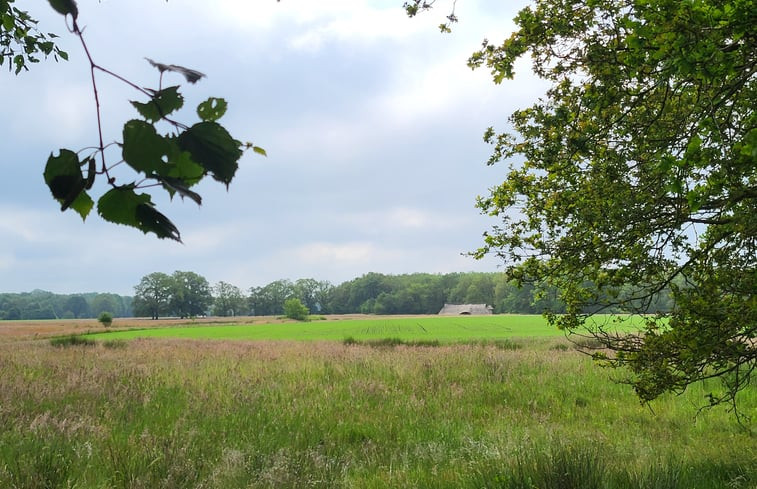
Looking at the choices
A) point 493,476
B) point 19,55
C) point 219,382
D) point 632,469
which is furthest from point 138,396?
point 632,469

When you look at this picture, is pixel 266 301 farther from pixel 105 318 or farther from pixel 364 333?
pixel 364 333

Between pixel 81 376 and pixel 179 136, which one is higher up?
pixel 179 136

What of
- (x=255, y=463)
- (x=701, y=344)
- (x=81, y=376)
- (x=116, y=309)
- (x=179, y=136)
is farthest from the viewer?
(x=116, y=309)

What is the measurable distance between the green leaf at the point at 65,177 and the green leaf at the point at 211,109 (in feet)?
0.90

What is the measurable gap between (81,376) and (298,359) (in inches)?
249

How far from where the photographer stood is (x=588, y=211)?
16.9ft

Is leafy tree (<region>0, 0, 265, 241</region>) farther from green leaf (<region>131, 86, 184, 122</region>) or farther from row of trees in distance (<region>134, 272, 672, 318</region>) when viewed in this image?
row of trees in distance (<region>134, 272, 672, 318</region>)

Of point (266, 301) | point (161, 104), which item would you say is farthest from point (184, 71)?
point (266, 301)

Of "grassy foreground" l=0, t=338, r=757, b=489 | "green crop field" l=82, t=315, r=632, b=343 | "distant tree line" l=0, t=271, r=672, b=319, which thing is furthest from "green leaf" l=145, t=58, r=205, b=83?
"distant tree line" l=0, t=271, r=672, b=319

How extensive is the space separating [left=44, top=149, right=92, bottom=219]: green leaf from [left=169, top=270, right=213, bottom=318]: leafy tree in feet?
413

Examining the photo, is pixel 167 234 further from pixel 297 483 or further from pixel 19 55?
pixel 19 55

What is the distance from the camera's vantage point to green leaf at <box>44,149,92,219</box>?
2.85ft

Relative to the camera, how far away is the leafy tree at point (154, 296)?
378 ft

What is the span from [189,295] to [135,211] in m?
128
